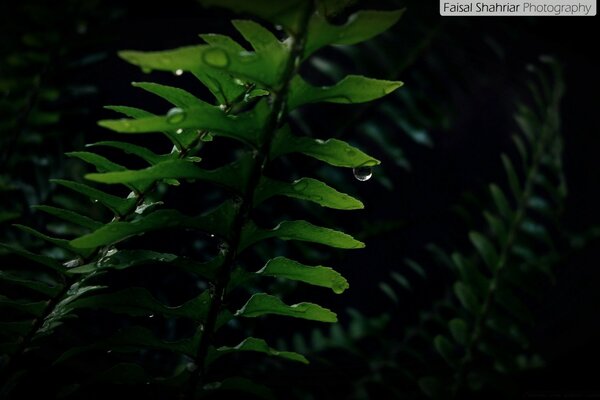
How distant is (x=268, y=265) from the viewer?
1.33 feet

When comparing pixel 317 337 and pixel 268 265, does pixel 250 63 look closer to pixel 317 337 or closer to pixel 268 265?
pixel 268 265

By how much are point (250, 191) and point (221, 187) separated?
1.1 inches

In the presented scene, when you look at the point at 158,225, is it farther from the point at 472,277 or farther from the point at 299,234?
the point at 472,277

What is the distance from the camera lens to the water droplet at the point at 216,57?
30 centimetres

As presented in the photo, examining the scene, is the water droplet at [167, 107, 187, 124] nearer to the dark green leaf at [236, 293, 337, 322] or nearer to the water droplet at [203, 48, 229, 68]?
the water droplet at [203, 48, 229, 68]

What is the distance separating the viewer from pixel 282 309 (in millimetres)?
414

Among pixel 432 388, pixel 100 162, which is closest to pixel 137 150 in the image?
pixel 100 162

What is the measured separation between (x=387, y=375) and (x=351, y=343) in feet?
0.37

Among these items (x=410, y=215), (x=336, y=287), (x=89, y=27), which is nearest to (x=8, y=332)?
(x=336, y=287)

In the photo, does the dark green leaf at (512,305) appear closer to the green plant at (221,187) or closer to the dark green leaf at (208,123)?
the green plant at (221,187)

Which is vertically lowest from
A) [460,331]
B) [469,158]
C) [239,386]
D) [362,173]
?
[239,386]

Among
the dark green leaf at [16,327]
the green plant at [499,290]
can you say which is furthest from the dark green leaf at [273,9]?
the green plant at [499,290]

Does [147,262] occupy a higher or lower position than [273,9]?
lower

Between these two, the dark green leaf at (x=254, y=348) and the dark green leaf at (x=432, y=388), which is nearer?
the dark green leaf at (x=254, y=348)
